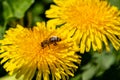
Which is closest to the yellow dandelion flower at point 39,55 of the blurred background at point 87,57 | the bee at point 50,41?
the bee at point 50,41

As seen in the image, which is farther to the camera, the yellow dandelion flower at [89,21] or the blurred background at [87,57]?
the blurred background at [87,57]

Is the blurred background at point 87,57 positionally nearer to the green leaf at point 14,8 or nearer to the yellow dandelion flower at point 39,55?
the green leaf at point 14,8

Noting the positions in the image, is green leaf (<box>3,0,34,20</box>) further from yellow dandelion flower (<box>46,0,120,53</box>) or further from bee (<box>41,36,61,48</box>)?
bee (<box>41,36,61,48</box>)

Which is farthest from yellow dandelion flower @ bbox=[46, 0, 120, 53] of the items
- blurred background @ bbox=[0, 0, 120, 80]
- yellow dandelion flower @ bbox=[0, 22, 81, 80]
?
blurred background @ bbox=[0, 0, 120, 80]

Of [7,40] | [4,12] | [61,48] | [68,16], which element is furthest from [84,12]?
[4,12]

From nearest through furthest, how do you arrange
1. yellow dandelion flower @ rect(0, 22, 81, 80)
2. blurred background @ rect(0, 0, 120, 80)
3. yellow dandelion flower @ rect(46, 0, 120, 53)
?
yellow dandelion flower @ rect(0, 22, 81, 80) < yellow dandelion flower @ rect(46, 0, 120, 53) < blurred background @ rect(0, 0, 120, 80)

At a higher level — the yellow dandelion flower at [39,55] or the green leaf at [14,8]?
the green leaf at [14,8]
